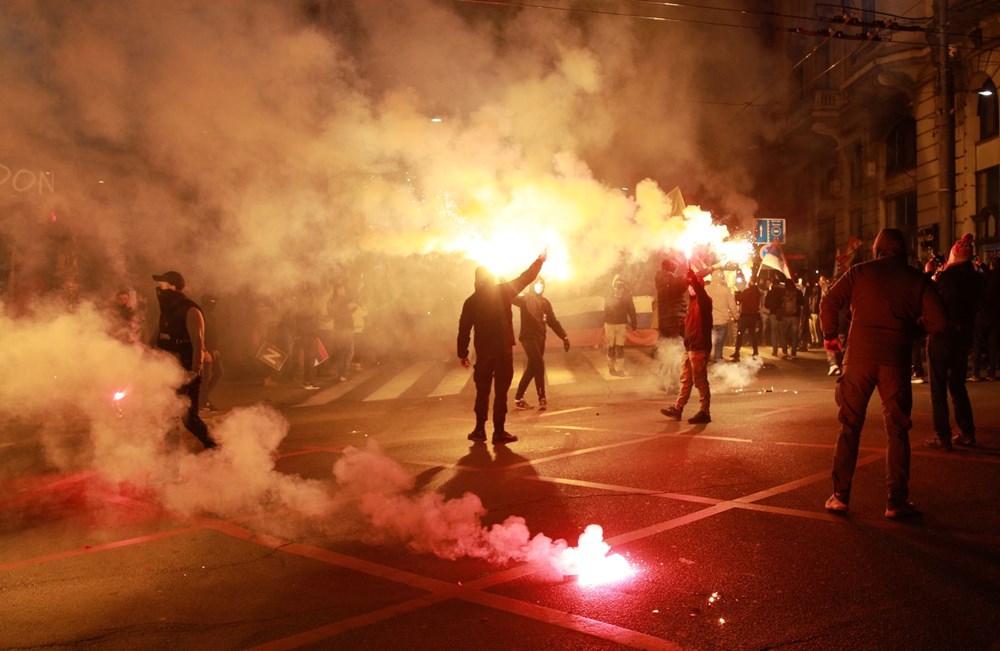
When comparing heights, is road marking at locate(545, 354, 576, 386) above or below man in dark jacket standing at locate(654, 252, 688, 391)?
below

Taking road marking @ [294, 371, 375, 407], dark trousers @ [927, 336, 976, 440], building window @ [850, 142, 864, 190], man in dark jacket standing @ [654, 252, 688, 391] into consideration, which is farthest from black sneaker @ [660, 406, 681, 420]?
building window @ [850, 142, 864, 190]

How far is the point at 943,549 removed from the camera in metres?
4.17

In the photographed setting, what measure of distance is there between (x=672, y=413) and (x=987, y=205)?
15.4m

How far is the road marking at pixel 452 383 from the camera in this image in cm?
1310

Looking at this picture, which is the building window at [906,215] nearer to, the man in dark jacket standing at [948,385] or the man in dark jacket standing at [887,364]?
the man in dark jacket standing at [948,385]

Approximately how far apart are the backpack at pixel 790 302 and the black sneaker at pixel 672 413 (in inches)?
299

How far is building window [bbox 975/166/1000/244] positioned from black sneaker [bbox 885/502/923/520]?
→ 1752 cm

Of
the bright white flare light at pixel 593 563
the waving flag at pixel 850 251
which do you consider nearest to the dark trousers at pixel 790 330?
the waving flag at pixel 850 251

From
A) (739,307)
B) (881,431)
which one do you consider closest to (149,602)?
(881,431)

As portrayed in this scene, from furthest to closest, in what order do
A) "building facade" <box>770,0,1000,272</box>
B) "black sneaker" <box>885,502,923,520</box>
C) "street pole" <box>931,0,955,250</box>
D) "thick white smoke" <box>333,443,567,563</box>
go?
"building facade" <box>770,0,1000,272</box> < "street pole" <box>931,0,955,250</box> < "black sneaker" <box>885,502,923,520</box> < "thick white smoke" <box>333,443,567,563</box>

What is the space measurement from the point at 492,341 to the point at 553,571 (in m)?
4.27

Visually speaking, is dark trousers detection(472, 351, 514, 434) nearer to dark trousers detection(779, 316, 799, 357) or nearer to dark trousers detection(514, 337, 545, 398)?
dark trousers detection(514, 337, 545, 398)

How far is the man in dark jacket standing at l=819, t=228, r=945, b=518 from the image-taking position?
4.80m

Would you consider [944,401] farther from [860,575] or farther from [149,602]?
[149,602]
